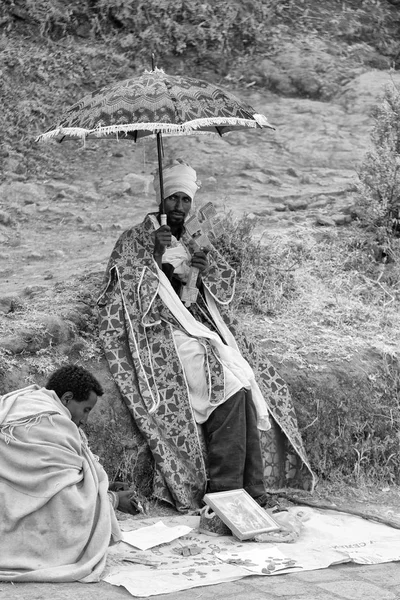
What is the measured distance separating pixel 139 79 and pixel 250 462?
231cm

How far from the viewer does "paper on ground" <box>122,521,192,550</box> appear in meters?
5.03

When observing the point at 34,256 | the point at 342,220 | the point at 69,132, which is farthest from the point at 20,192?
the point at 69,132

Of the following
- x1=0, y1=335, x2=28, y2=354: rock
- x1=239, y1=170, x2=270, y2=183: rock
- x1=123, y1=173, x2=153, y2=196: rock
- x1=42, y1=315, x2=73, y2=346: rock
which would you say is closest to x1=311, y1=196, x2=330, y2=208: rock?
x1=239, y1=170, x2=270, y2=183: rock

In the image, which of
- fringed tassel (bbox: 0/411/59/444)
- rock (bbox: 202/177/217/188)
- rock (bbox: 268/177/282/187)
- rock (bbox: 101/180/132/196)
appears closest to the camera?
fringed tassel (bbox: 0/411/59/444)

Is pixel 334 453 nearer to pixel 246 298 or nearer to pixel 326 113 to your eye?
pixel 246 298

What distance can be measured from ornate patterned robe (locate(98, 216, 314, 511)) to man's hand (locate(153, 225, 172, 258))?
71 mm

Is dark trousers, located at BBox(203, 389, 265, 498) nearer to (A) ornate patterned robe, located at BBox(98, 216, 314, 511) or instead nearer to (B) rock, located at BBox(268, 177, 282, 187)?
(A) ornate patterned robe, located at BBox(98, 216, 314, 511)

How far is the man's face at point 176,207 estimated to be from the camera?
6.54m

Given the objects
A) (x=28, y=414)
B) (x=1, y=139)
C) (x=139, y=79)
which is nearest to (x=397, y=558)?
(x=28, y=414)

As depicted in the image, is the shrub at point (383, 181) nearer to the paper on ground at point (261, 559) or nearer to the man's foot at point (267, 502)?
the man's foot at point (267, 502)

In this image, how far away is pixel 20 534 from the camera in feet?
14.9

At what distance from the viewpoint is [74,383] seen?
193 inches

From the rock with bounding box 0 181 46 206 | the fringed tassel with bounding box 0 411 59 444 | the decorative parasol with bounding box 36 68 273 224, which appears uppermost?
the decorative parasol with bounding box 36 68 273 224

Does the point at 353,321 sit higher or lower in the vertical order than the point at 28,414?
lower
